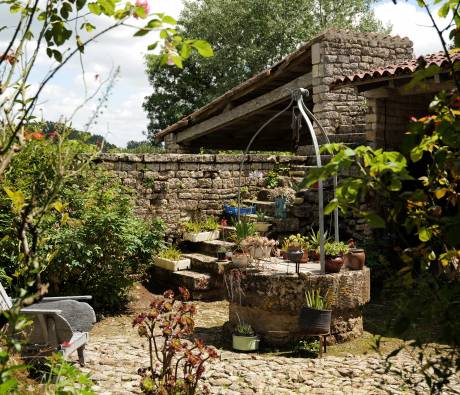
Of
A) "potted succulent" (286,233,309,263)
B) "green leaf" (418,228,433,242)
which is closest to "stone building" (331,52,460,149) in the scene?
"potted succulent" (286,233,309,263)

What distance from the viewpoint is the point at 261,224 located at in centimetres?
998

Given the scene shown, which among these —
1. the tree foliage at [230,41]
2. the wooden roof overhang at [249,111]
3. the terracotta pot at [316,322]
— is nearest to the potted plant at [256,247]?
the terracotta pot at [316,322]

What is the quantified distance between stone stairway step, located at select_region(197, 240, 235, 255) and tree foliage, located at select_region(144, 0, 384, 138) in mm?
13116

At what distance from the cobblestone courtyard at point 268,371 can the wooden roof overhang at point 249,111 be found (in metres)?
5.39

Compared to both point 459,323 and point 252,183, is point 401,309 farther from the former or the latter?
point 252,183

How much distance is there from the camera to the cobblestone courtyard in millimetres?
5324

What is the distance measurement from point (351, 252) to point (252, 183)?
407cm

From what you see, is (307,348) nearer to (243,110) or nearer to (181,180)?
(181,180)

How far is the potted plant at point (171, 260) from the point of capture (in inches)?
370

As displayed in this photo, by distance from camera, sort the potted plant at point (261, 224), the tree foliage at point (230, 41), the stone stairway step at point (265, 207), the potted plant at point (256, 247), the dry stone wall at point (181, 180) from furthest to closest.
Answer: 1. the tree foliage at point (230, 41)
2. the stone stairway step at point (265, 207)
3. the potted plant at point (261, 224)
4. the dry stone wall at point (181, 180)
5. the potted plant at point (256, 247)

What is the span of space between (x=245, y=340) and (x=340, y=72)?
20.1 ft

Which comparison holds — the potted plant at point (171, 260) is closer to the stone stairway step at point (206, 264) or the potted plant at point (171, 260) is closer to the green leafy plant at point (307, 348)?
the stone stairway step at point (206, 264)

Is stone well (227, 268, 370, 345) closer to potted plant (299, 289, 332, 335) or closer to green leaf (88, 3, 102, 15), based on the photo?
potted plant (299, 289, 332, 335)

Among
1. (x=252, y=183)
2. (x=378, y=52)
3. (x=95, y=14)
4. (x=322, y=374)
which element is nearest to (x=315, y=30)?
(x=378, y=52)
